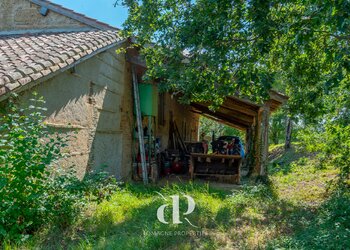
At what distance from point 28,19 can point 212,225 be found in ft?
26.7

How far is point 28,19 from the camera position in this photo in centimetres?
891

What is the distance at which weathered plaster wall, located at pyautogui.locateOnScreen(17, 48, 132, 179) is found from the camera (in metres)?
5.37

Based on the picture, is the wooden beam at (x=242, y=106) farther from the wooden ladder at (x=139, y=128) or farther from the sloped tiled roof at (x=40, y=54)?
the sloped tiled roof at (x=40, y=54)

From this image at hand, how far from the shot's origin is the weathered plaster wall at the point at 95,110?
5367 mm

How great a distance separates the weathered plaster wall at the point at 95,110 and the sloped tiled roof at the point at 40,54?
33 cm

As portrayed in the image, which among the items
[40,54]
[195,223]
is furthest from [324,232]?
[40,54]

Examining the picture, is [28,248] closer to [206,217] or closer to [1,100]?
[1,100]

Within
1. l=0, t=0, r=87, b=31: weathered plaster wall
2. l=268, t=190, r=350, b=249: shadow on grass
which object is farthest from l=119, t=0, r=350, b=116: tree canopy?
l=0, t=0, r=87, b=31: weathered plaster wall

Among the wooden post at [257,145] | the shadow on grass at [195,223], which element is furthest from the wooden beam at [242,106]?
the shadow on grass at [195,223]

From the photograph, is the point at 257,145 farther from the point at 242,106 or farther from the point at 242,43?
the point at 242,43

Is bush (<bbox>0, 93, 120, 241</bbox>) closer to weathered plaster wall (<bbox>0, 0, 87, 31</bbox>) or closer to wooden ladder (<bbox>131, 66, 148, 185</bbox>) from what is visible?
wooden ladder (<bbox>131, 66, 148, 185</bbox>)

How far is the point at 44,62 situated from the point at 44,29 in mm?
4777

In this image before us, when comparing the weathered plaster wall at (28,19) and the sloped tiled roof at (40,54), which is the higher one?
the weathered plaster wall at (28,19)

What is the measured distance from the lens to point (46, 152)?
154 inches
